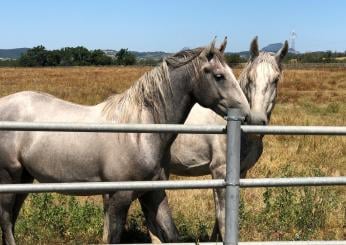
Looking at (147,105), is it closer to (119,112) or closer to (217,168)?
(119,112)

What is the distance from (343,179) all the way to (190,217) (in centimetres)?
312

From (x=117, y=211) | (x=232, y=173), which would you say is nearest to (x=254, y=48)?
(x=117, y=211)

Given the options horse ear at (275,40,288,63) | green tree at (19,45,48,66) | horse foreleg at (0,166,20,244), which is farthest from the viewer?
green tree at (19,45,48,66)

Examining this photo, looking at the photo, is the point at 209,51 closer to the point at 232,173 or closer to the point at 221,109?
the point at 221,109

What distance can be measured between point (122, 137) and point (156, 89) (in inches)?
18.9

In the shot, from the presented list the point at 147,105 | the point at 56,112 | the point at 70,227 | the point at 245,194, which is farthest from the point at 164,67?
the point at 245,194

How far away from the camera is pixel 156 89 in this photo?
4082mm

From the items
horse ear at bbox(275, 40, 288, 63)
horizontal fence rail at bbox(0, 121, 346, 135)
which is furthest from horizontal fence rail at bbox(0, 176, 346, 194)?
horse ear at bbox(275, 40, 288, 63)

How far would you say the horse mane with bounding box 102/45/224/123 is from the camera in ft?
13.1

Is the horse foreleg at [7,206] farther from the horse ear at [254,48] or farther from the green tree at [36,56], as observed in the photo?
the green tree at [36,56]

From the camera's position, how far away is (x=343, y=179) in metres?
3.08

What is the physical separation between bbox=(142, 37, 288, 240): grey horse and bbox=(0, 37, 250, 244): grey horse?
24.4 inches

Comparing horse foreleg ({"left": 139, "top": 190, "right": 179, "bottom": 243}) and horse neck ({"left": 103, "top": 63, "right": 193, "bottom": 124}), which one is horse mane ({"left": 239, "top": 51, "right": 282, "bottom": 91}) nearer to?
horse neck ({"left": 103, "top": 63, "right": 193, "bottom": 124})

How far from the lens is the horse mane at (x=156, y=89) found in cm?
398
